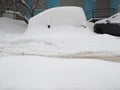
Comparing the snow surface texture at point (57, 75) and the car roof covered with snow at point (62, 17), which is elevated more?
the car roof covered with snow at point (62, 17)

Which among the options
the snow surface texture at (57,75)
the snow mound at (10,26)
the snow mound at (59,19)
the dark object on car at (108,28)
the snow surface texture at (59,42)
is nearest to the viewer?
the snow surface texture at (57,75)

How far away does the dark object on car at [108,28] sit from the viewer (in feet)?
50.4

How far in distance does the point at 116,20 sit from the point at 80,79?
42.0ft

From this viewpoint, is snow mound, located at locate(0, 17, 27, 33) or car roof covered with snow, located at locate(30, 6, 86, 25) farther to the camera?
snow mound, located at locate(0, 17, 27, 33)

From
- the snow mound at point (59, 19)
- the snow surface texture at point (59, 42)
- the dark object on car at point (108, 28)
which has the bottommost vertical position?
the snow surface texture at point (59, 42)

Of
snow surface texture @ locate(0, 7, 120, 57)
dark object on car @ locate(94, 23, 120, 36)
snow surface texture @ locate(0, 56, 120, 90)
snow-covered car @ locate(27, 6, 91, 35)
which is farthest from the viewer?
dark object on car @ locate(94, 23, 120, 36)

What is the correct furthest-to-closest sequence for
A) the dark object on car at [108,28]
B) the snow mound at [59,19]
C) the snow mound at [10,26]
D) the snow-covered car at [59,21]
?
the snow mound at [10,26] < the dark object on car at [108,28] < the snow mound at [59,19] < the snow-covered car at [59,21]

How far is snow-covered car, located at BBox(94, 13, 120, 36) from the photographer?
15.4 metres

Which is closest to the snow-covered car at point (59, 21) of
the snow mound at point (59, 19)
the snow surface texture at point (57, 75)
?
the snow mound at point (59, 19)

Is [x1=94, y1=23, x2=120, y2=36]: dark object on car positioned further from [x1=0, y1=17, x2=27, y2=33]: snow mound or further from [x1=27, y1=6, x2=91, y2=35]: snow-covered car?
[x1=0, y1=17, x2=27, y2=33]: snow mound

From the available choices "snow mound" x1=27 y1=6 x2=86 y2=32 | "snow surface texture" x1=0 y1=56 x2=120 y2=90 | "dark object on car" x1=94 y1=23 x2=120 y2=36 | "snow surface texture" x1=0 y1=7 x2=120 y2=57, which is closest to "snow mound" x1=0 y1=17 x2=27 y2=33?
"snow surface texture" x1=0 y1=7 x2=120 y2=57

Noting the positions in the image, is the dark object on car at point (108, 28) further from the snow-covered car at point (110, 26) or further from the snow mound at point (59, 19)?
the snow mound at point (59, 19)

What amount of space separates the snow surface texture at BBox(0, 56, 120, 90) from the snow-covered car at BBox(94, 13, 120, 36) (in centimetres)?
1153

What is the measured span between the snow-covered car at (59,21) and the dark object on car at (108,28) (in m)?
2.27
